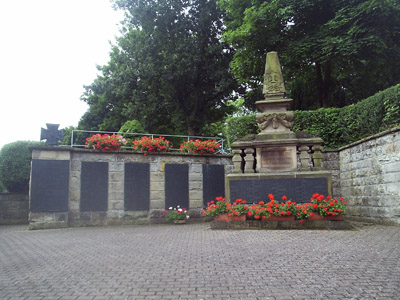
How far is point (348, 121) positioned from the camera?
12.6 meters

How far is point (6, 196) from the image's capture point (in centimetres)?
1380

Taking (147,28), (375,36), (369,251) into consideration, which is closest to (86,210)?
(369,251)

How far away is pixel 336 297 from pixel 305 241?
3.31m

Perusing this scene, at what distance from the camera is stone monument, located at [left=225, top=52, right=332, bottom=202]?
938 cm

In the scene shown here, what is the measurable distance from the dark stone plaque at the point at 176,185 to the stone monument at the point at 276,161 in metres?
3.02

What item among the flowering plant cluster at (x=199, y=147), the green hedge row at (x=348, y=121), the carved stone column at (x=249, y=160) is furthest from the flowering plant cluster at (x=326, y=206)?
the flowering plant cluster at (x=199, y=147)

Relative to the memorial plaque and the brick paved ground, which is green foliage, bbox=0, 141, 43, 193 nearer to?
the brick paved ground

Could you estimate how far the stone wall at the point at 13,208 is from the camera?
540 inches

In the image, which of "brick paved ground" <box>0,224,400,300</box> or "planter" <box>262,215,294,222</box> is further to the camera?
"planter" <box>262,215,294,222</box>

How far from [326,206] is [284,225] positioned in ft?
4.16

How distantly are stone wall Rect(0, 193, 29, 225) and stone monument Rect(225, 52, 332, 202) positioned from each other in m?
9.94

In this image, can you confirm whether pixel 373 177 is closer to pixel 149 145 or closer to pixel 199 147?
pixel 199 147

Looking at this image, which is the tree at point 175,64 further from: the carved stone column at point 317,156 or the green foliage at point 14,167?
the carved stone column at point 317,156

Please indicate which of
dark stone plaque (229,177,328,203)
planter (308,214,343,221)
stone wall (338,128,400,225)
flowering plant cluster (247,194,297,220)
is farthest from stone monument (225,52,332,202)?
stone wall (338,128,400,225)
